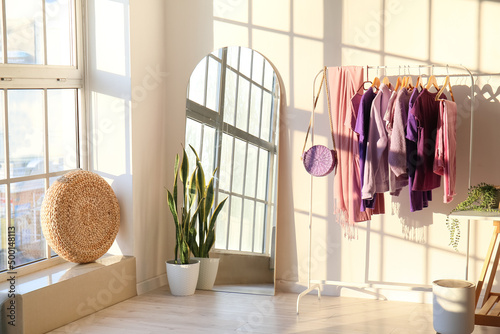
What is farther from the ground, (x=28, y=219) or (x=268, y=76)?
(x=268, y=76)

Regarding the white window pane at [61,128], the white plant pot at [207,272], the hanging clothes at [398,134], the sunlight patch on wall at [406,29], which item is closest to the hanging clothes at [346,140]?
the hanging clothes at [398,134]

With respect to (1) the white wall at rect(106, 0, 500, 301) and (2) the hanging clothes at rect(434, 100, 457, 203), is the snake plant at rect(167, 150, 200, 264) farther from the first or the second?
(2) the hanging clothes at rect(434, 100, 457, 203)

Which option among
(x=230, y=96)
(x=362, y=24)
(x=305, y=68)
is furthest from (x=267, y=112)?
(x=362, y=24)

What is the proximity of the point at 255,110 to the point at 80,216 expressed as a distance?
146cm

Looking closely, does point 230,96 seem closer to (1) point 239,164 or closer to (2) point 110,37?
(1) point 239,164

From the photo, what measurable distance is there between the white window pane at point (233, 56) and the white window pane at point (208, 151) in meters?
0.50

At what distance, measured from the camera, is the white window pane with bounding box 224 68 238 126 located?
197 inches

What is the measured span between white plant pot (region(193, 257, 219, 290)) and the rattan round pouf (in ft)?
2.36

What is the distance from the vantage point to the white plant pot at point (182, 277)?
15.8ft

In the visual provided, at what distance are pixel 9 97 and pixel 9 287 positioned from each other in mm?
1178

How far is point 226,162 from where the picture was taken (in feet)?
16.5

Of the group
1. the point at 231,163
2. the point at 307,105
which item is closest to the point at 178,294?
the point at 231,163

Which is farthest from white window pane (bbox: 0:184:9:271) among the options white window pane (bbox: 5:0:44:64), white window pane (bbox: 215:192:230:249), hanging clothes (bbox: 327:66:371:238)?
hanging clothes (bbox: 327:66:371:238)

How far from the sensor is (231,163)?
5.02 meters
